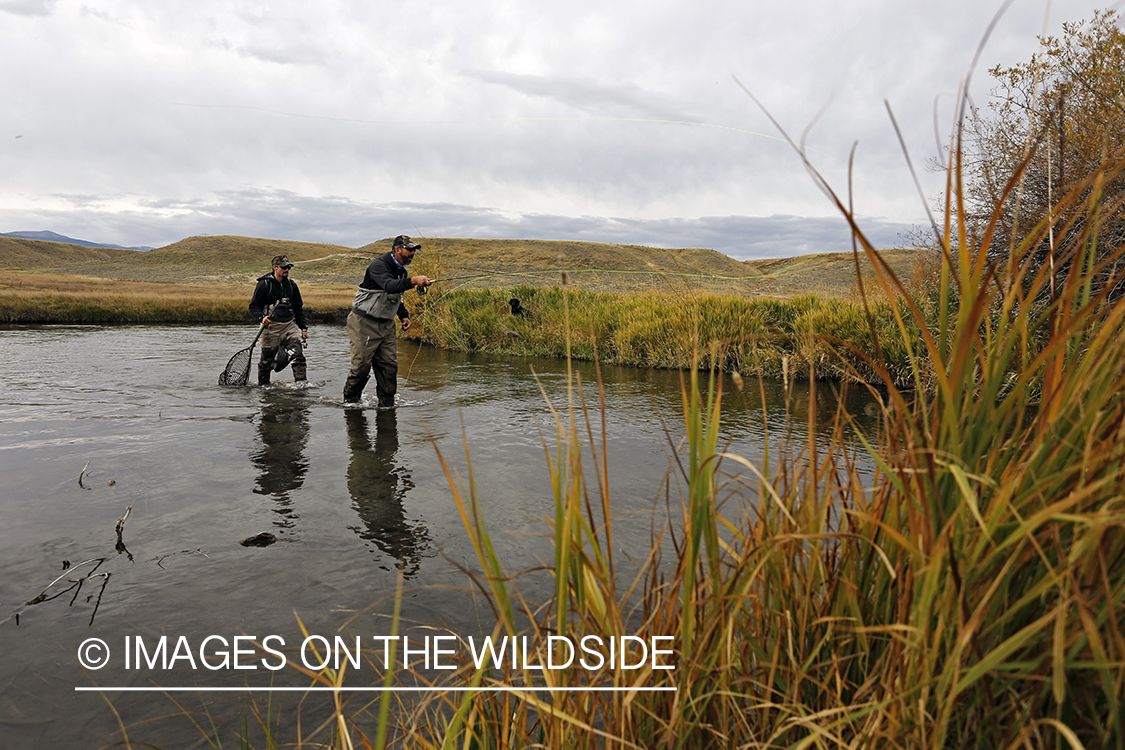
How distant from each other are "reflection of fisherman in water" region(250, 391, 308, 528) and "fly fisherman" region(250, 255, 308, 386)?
145 centimetres

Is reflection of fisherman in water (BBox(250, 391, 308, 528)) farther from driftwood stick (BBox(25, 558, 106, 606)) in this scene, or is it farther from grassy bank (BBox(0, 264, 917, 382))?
grassy bank (BBox(0, 264, 917, 382))

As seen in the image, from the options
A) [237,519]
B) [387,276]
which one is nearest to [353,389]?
[387,276]

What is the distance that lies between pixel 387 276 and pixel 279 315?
12.3 feet

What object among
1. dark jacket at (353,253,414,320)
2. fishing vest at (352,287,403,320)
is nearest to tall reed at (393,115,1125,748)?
dark jacket at (353,253,414,320)

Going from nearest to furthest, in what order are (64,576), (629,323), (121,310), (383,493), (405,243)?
(64,576), (383,493), (405,243), (629,323), (121,310)

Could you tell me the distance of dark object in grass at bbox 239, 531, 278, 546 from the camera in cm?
542

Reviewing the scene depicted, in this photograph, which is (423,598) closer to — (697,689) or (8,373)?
(697,689)

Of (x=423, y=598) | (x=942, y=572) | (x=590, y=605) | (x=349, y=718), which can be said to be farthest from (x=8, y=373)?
(x=942, y=572)

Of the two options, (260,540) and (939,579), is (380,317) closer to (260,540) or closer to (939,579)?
(260,540)

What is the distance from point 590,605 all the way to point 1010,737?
3.39ft

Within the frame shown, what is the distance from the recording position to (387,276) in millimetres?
10336

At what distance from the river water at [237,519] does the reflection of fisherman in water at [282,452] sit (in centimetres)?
4

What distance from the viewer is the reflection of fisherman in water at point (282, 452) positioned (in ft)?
22.1

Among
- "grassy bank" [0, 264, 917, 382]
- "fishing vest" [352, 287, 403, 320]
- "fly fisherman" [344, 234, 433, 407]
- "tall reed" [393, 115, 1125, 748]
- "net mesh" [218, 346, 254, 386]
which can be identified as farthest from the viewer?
"grassy bank" [0, 264, 917, 382]
